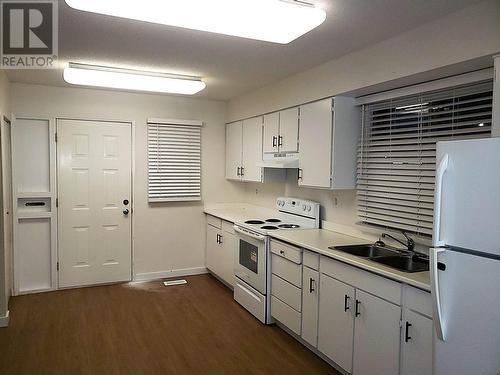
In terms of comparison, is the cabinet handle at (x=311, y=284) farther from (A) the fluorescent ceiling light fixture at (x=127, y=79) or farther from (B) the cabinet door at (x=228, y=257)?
(A) the fluorescent ceiling light fixture at (x=127, y=79)

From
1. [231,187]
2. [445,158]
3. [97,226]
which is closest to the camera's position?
[445,158]

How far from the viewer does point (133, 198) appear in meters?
5.12

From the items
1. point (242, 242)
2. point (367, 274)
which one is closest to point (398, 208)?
point (367, 274)

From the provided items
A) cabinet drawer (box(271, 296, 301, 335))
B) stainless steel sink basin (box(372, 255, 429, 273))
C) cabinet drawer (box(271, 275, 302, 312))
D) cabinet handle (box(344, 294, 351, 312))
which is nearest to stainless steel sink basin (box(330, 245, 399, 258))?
stainless steel sink basin (box(372, 255, 429, 273))

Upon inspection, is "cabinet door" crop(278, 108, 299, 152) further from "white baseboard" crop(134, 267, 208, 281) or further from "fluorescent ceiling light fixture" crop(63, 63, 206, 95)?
"white baseboard" crop(134, 267, 208, 281)

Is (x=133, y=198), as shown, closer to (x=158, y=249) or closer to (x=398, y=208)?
(x=158, y=249)

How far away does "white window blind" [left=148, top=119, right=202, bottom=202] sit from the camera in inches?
203

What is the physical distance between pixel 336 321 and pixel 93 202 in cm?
346

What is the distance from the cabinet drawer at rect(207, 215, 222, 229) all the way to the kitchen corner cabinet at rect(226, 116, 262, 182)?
0.62 meters

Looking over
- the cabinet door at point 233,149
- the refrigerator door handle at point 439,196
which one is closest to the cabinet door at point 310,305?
the refrigerator door handle at point 439,196

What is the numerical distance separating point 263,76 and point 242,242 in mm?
1828

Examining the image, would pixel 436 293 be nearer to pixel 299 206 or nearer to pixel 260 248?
pixel 260 248

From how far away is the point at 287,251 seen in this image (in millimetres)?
3455

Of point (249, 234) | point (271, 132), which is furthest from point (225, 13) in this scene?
point (249, 234)
